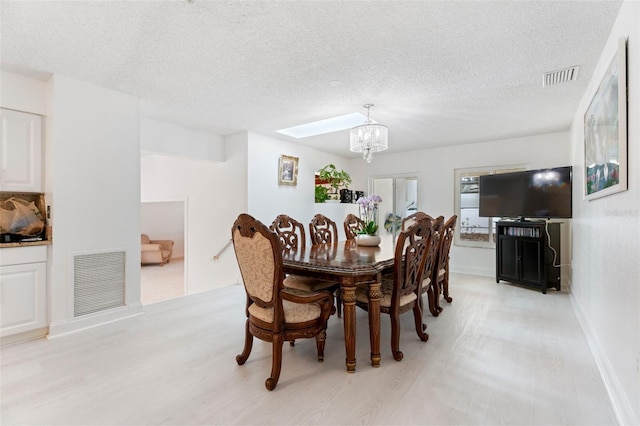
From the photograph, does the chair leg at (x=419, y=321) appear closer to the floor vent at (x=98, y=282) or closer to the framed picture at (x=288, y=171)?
the floor vent at (x=98, y=282)

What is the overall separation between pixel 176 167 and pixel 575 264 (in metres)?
6.22

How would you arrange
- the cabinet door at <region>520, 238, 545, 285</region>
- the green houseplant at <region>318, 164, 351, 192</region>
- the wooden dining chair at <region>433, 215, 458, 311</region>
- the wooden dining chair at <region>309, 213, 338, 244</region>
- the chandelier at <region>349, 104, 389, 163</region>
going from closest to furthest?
Result: the wooden dining chair at <region>433, 215, 458, 311</region>
the chandelier at <region>349, 104, 389, 163</region>
the wooden dining chair at <region>309, 213, 338, 244</region>
the cabinet door at <region>520, 238, 545, 285</region>
the green houseplant at <region>318, 164, 351, 192</region>

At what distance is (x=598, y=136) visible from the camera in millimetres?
2209

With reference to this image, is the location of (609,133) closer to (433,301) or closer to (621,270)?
(621,270)

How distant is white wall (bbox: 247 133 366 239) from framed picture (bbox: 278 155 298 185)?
0.07 m

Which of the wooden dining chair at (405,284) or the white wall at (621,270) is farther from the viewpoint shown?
the wooden dining chair at (405,284)

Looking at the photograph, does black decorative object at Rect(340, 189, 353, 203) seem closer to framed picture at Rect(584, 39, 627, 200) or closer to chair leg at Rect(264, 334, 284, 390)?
framed picture at Rect(584, 39, 627, 200)

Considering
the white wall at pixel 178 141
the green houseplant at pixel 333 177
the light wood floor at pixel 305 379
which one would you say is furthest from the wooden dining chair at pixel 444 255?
the white wall at pixel 178 141

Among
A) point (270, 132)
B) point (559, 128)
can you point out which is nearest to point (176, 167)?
point (270, 132)

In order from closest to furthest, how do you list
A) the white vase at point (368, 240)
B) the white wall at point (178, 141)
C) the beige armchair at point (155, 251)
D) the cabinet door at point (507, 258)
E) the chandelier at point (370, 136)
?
the white vase at point (368, 240) < the chandelier at point (370, 136) < the white wall at point (178, 141) < the cabinet door at point (507, 258) < the beige armchair at point (155, 251)

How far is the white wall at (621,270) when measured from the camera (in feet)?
4.91

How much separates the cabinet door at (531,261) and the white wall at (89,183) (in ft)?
16.0

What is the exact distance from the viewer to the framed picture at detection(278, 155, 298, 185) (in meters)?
5.13

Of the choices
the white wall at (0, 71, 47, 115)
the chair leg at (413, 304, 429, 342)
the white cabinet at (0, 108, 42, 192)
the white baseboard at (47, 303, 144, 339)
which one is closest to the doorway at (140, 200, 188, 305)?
the white baseboard at (47, 303, 144, 339)
